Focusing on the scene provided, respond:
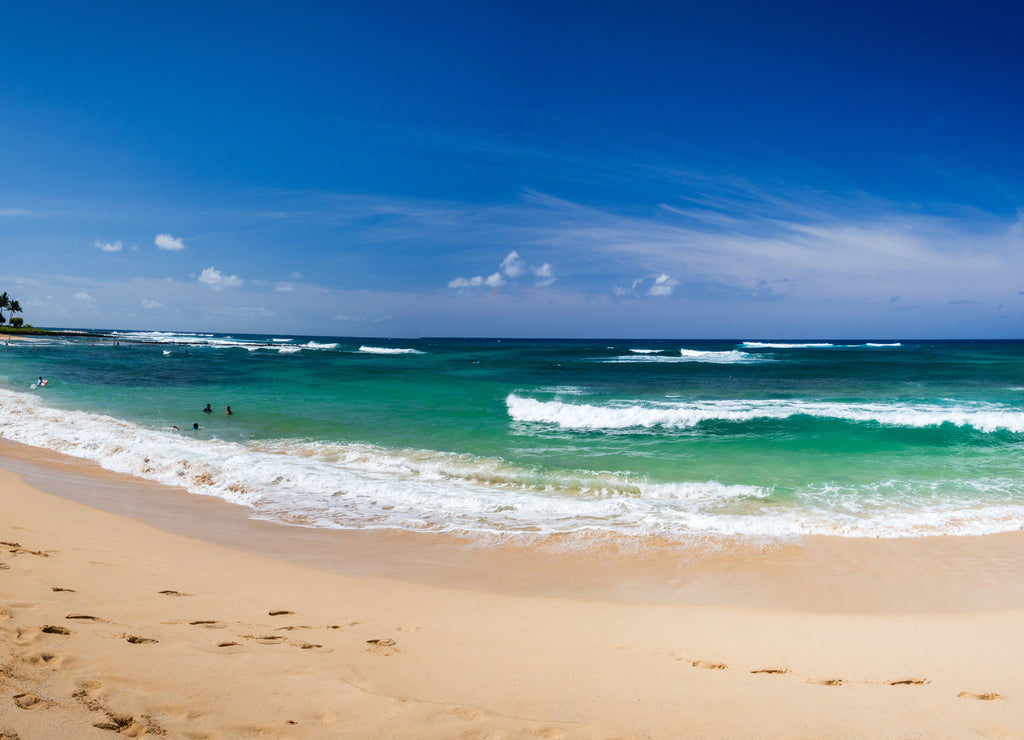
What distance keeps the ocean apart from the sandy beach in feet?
4.29

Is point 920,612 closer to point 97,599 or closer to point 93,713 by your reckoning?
point 93,713

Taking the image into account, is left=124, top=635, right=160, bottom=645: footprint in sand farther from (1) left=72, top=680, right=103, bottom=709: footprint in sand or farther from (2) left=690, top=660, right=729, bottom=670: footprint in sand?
(2) left=690, top=660, right=729, bottom=670: footprint in sand

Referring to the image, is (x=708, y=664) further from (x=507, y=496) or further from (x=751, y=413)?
(x=751, y=413)

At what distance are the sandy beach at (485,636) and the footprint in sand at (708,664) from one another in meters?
0.04

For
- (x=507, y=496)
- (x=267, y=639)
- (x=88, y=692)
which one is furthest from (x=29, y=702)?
(x=507, y=496)

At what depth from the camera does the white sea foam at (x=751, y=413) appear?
705 inches

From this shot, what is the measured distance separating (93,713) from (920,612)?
7.58 metres

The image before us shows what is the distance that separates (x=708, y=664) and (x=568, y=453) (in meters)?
10.0

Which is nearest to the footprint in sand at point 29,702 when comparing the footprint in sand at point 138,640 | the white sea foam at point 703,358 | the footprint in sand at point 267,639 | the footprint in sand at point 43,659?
the footprint in sand at point 43,659

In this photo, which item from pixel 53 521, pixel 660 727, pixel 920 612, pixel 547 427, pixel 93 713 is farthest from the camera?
pixel 547 427

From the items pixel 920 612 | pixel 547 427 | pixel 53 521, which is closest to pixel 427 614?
pixel 920 612

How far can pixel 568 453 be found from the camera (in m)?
14.4

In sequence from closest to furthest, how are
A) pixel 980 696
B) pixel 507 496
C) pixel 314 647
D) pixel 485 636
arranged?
pixel 980 696 < pixel 314 647 < pixel 485 636 < pixel 507 496

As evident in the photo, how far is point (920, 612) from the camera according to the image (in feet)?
18.9
